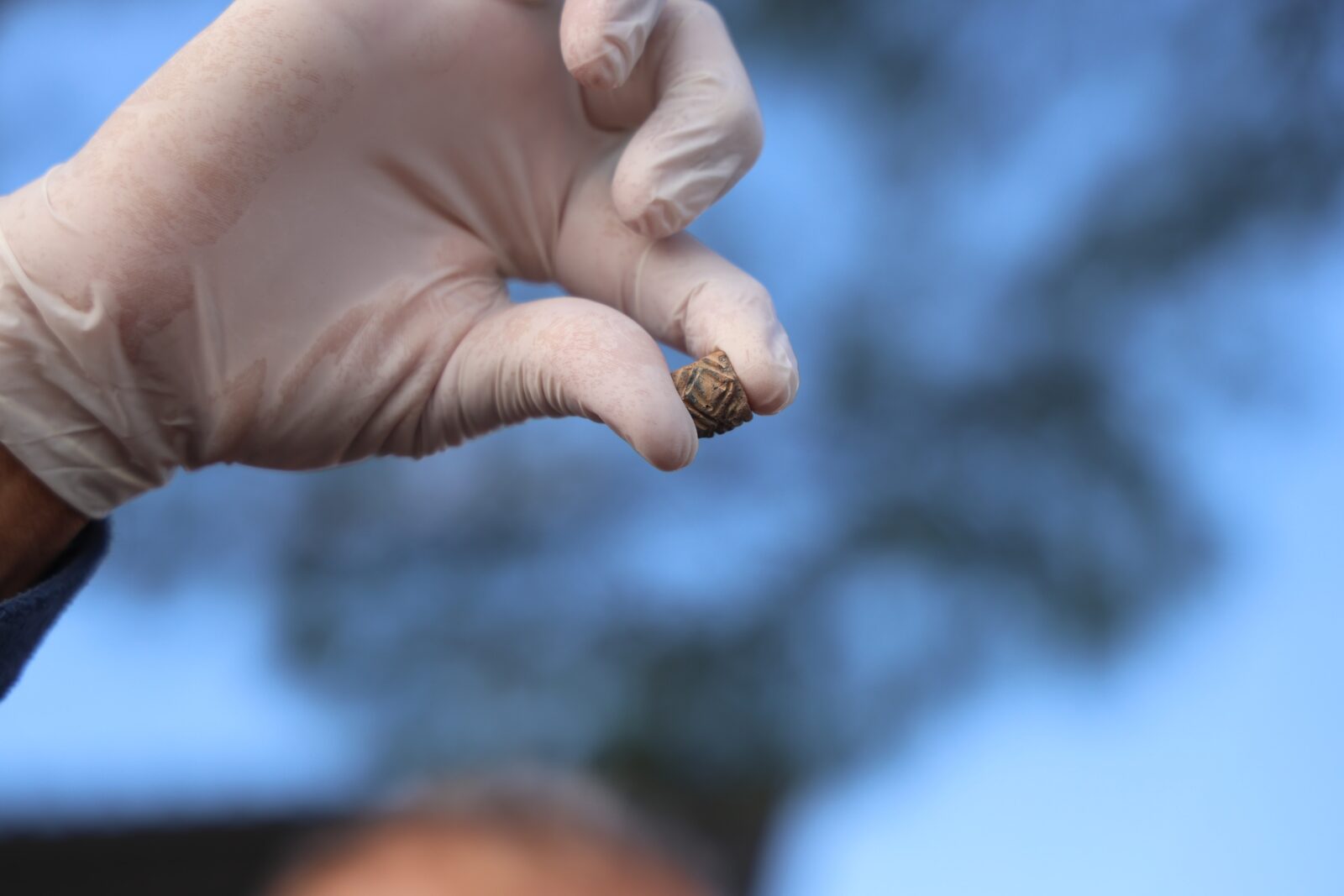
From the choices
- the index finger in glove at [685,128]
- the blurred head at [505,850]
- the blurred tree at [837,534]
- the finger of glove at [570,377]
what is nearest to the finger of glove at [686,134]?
the index finger in glove at [685,128]

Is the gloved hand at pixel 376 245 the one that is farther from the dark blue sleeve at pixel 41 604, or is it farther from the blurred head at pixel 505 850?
the blurred head at pixel 505 850

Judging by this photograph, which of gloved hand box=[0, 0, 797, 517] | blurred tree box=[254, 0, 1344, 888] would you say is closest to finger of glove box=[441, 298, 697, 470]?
gloved hand box=[0, 0, 797, 517]

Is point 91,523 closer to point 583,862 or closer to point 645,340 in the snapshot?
point 645,340

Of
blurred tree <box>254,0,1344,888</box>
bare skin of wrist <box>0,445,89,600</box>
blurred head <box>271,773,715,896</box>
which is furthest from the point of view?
blurred tree <box>254,0,1344,888</box>

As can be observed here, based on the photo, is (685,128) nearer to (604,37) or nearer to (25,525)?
(604,37)

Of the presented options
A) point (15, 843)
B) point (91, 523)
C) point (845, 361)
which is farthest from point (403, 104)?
point (15, 843)

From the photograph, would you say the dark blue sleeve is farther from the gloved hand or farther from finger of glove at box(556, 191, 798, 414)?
finger of glove at box(556, 191, 798, 414)
